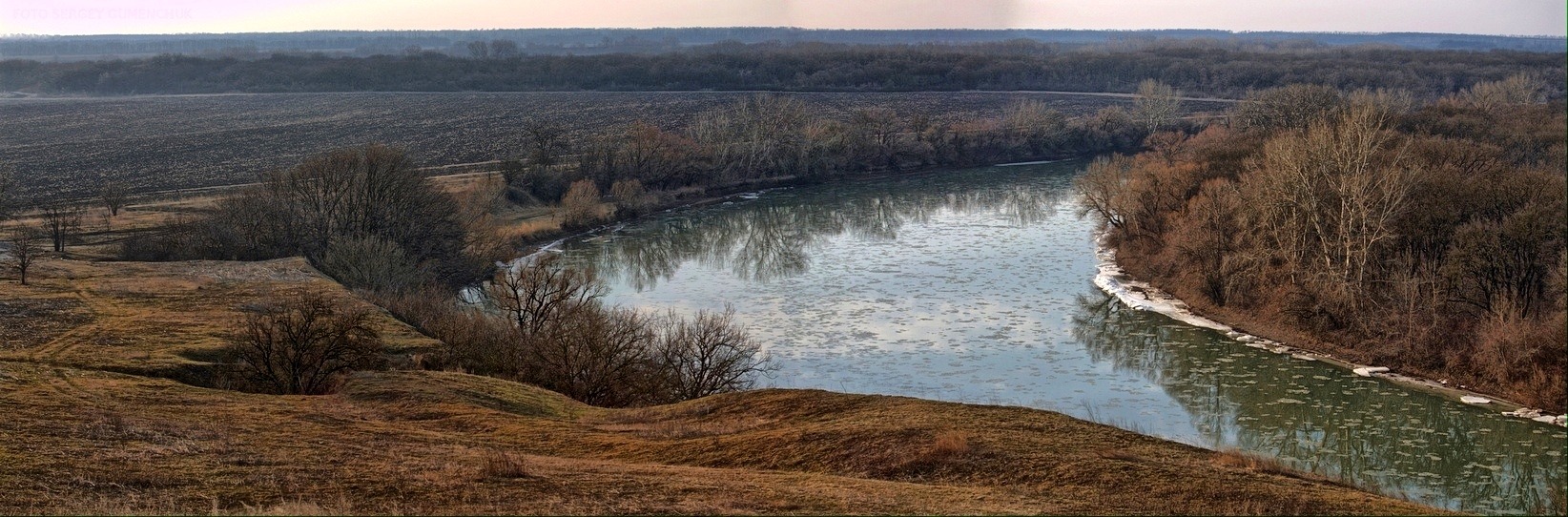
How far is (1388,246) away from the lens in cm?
3391

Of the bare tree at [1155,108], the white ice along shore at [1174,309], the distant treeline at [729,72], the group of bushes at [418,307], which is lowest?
the white ice along shore at [1174,309]

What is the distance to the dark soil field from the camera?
71.2 metres

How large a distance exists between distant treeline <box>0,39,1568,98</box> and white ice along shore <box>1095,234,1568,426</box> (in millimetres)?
75429

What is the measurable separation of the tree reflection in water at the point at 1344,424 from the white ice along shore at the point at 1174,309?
1.34 feet

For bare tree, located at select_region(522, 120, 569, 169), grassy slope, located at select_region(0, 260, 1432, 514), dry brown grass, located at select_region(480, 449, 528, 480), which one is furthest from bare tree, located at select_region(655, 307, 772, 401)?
bare tree, located at select_region(522, 120, 569, 169)

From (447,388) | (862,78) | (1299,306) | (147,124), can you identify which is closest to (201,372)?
(447,388)

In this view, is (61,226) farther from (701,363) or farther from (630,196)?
(701,363)

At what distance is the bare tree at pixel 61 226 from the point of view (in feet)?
139

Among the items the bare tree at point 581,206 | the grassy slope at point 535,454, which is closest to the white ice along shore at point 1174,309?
the grassy slope at point 535,454

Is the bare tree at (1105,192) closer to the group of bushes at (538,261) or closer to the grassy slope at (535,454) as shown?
the group of bushes at (538,261)

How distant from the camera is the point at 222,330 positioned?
94.0 ft

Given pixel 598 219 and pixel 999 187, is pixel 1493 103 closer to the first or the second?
pixel 999 187

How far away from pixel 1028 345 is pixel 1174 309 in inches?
280

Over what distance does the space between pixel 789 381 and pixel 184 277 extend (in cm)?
1941
